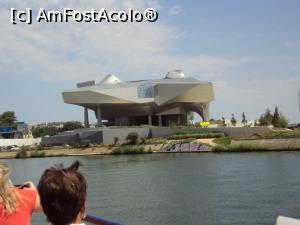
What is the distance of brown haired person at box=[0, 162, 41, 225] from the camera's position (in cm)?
276

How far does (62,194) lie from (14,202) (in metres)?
0.48

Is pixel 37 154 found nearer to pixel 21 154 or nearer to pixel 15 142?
pixel 21 154

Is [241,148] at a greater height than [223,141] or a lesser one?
lesser

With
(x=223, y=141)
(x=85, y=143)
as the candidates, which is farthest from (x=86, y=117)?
(x=223, y=141)

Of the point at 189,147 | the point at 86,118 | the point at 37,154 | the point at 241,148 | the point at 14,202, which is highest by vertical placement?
the point at 86,118

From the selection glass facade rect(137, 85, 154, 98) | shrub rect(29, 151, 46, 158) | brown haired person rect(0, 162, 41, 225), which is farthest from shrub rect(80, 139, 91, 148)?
brown haired person rect(0, 162, 41, 225)

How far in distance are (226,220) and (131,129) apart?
50.5m

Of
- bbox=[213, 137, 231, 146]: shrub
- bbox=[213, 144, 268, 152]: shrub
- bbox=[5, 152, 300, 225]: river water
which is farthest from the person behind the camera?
bbox=[213, 137, 231, 146]: shrub

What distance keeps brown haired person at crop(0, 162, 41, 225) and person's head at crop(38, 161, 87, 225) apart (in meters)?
0.30

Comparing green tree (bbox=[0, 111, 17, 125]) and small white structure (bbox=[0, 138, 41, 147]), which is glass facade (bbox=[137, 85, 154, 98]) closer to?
small white structure (bbox=[0, 138, 41, 147])

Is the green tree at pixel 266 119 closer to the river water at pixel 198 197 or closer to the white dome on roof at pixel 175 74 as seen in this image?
the white dome on roof at pixel 175 74

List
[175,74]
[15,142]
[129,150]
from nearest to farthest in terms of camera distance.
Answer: [129,150] < [175,74] < [15,142]

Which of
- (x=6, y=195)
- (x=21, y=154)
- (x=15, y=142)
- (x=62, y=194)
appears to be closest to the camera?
(x=62, y=194)

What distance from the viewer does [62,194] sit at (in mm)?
2424
